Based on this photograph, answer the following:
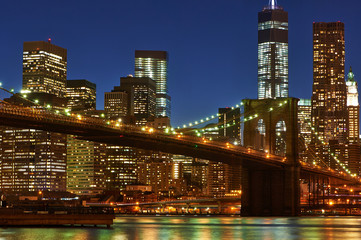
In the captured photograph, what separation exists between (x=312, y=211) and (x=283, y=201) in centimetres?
2983

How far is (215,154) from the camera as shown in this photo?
88.1 m

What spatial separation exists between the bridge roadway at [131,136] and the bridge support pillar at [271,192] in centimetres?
155

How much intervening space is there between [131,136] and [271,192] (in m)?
23.1

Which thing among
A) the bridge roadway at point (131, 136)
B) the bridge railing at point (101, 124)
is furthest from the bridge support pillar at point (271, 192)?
the bridge railing at point (101, 124)

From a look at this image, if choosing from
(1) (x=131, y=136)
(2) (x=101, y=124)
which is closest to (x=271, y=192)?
(1) (x=131, y=136)

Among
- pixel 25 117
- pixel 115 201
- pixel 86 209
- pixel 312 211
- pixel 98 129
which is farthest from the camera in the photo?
pixel 115 201

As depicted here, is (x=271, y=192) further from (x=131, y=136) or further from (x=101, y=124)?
(x=101, y=124)

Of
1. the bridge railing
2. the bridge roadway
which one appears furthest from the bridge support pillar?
the bridge railing

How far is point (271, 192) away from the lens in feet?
310

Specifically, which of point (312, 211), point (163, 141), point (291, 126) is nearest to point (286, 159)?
point (291, 126)

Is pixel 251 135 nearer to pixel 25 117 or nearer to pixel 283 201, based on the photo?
pixel 283 201

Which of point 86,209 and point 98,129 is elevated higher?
point 98,129

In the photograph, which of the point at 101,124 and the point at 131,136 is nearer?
the point at 101,124

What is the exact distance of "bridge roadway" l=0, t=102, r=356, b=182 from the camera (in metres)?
69.9
